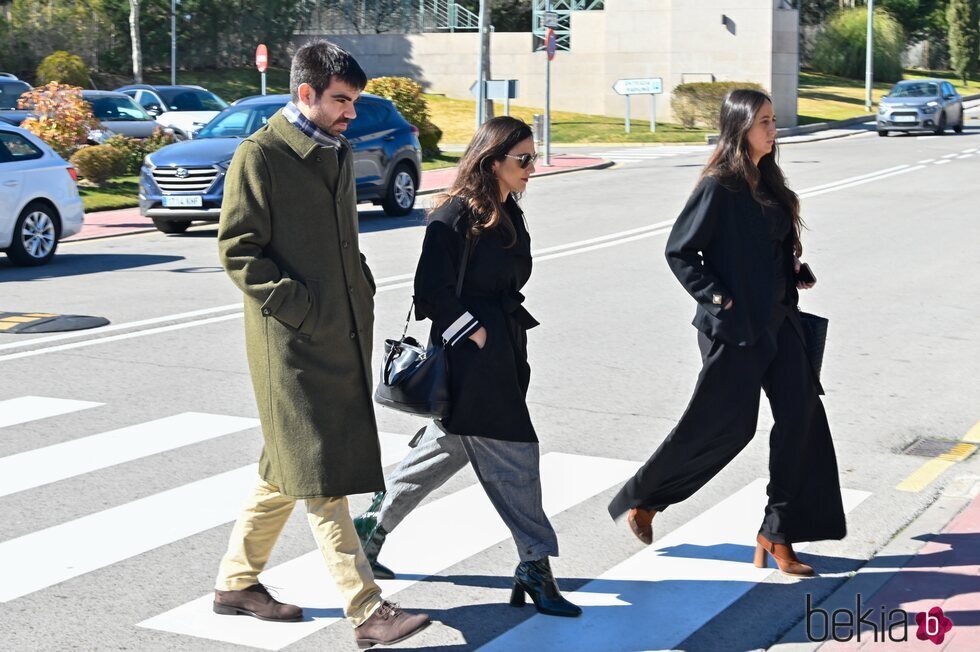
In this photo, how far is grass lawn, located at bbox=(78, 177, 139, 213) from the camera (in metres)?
21.0

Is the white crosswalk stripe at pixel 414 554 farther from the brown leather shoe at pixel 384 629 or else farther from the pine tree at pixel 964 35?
the pine tree at pixel 964 35

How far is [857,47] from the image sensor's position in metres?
61.2

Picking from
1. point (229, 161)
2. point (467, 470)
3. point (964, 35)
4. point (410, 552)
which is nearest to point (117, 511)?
point (410, 552)

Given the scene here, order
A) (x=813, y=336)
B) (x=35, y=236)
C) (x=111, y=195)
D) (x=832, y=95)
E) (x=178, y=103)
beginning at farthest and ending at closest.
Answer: (x=832, y=95), (x=178, y=103), (x=111, y=195), (x=35, y=236), (x=813, y=336)

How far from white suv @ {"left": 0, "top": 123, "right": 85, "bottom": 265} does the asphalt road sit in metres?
0.31

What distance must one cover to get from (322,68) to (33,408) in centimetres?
450

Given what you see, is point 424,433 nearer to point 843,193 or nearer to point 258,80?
point 843,193

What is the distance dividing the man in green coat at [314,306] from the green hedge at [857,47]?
59.5 metres

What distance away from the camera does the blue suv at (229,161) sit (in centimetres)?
1733

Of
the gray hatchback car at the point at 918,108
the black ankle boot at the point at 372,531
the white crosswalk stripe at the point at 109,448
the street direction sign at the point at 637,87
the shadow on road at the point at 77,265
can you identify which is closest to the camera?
the black ankle boot at the point at 372,531

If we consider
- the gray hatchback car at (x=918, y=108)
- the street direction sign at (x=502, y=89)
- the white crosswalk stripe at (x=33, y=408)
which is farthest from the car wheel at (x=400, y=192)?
the gray hatchback car at (x=918, y=108)

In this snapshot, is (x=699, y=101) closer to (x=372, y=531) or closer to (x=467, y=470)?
(x=467, y=470)

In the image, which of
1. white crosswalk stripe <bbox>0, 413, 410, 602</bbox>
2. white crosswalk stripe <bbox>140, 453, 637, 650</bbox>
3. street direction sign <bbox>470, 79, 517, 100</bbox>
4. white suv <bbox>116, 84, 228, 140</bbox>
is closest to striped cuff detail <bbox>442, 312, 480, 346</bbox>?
white crosswalk stripe <bbox>140, 453, 637, 650</bbox>

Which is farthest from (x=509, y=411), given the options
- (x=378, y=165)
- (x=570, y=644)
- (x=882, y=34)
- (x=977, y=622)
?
(x=882, y=34)
